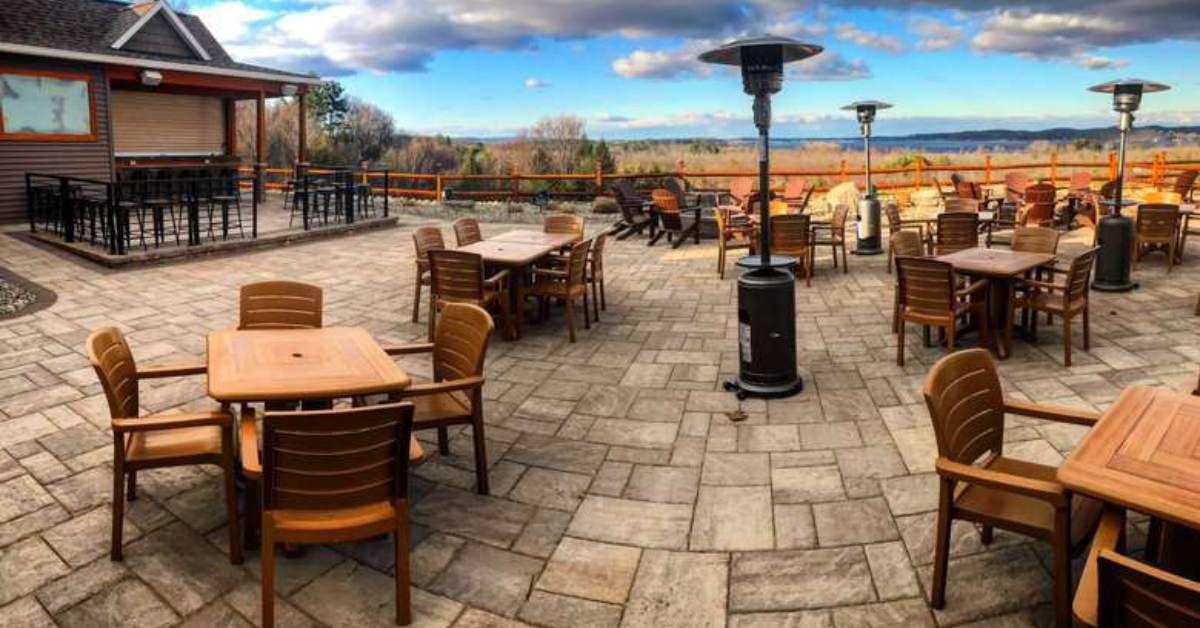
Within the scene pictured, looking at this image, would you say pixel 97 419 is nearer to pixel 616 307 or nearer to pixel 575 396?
pixel 575 396

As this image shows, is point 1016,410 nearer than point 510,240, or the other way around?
point 1016,410

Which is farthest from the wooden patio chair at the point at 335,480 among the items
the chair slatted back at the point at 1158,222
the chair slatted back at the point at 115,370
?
the chair slatted back at the point at 1158,222

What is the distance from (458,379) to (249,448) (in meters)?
0.93

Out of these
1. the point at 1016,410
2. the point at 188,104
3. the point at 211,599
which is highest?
the point at 188,104

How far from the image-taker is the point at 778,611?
2516mm

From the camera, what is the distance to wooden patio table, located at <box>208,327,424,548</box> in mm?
2805

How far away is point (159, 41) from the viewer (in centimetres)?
1416

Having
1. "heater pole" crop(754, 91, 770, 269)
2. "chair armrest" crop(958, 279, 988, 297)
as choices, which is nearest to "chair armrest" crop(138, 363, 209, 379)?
"heater pole" crop(754, 91, 770, 269)

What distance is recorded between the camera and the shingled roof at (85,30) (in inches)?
455

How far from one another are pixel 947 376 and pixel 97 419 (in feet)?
12.9

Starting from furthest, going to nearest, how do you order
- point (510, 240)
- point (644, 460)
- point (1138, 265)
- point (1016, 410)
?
point (1138, 265) < point (510, 240) < point (644, 460) < point (1016, 410)

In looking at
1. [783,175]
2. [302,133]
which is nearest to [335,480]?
[783,175]

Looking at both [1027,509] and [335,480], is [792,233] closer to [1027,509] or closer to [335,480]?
[1027,509]

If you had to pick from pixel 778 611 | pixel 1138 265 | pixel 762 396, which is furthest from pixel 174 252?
pixel 1138 265
